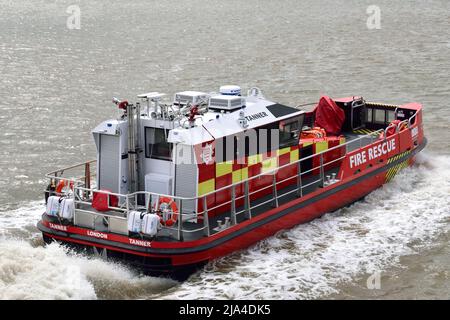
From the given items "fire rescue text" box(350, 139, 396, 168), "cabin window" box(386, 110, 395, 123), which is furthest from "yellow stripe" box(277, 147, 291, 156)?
"cabin window" box(386, 110, 395, 123)

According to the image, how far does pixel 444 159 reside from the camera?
1989cm

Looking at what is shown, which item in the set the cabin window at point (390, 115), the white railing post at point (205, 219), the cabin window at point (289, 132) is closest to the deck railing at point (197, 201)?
the white railing post at point (205, 219)

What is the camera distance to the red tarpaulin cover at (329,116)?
1842cm

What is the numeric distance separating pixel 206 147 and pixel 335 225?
11.4 feet

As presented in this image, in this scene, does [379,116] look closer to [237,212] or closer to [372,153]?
[372,153]

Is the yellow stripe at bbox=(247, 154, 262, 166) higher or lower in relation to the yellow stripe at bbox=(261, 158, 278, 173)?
higher

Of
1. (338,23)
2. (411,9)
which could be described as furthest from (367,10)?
(338,23)

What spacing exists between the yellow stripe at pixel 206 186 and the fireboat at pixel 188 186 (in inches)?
0.7

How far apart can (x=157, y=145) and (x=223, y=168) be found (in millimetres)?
1146

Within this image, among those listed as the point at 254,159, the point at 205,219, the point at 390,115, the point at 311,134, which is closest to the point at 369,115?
the point at 390,115

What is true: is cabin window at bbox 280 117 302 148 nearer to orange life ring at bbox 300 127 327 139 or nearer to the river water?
orange life ring at bbox 300 127 327 139

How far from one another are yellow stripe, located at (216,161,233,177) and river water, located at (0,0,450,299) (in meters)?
1.33

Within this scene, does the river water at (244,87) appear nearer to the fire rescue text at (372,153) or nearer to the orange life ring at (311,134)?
the fire rescue text at (372,153)

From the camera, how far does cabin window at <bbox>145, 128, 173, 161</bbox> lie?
550 inches
